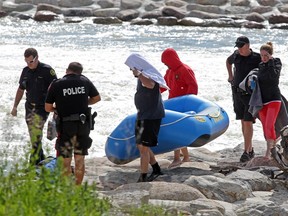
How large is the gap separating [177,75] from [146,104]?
4.07ft

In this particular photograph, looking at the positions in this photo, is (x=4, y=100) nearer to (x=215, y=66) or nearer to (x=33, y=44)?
(x=215, y=66)

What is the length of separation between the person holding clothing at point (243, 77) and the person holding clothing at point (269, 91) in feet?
1.08

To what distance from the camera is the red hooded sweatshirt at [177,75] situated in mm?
10109

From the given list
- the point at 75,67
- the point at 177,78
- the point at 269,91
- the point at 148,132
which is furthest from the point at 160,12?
the point at 75,67

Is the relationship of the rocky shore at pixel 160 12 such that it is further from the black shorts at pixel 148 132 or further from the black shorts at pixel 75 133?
the black shorts at pixel 75 133

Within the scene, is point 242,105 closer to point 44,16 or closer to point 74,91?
point 74,91

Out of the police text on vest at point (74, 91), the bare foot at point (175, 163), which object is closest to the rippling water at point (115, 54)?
the bare foot at point (175, 163)

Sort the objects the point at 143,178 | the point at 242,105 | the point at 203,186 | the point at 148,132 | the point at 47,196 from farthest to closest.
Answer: the point at 242,105, the point at 143,178, the point at 148,132, the point at 203,186, the point at 47,196

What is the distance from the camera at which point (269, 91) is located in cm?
1018

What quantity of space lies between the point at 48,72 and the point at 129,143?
1.09 metres

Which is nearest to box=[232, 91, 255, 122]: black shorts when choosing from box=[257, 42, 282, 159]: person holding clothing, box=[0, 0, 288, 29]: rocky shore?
box=[257, 42, 282, 159]: person holding clothing

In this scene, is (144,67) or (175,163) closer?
(144,67)

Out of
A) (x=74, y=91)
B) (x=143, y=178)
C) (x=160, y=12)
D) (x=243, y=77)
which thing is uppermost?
(x=74, y=91)

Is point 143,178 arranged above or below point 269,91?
below
